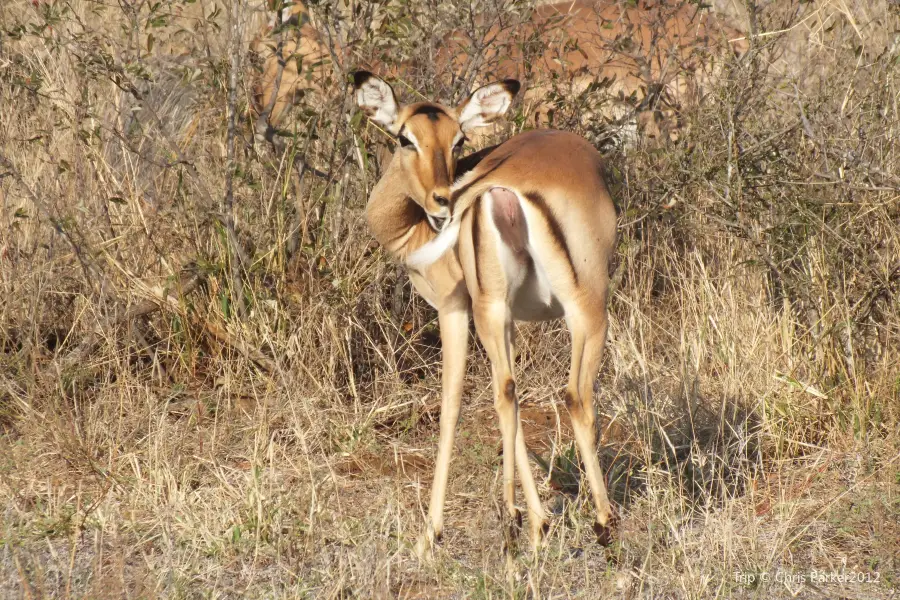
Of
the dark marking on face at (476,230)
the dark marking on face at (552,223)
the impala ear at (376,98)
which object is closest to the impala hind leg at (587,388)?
the dark marking on face at (552,223)

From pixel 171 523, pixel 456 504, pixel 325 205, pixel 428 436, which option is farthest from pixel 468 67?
pixel 171 523

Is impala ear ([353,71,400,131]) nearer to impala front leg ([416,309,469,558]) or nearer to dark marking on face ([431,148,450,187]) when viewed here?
dark marking on face ([431,148,450,187])

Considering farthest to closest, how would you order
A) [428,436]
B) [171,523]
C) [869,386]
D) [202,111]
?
[202,111], [428,436], [869,386], [171,523]

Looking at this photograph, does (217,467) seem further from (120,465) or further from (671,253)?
(671,253)

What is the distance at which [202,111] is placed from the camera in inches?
210

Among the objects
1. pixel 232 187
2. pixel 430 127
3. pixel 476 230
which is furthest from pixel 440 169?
pixel 232 187

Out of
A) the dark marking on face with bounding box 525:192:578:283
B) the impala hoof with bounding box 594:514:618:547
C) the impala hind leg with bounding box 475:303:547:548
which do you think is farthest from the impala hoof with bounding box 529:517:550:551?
the dark marking on face with bounding box 525:192:578:283

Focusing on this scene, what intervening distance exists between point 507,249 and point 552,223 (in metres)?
0.16

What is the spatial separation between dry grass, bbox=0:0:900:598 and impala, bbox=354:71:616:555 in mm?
387

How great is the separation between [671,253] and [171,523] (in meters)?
2.86

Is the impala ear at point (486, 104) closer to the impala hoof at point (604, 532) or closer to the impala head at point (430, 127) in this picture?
the impala head at point (430, 127)

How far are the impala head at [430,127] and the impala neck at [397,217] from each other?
11 cm

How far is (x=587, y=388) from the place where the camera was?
330 centimetres

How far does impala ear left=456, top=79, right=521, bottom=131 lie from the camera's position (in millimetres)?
3756
